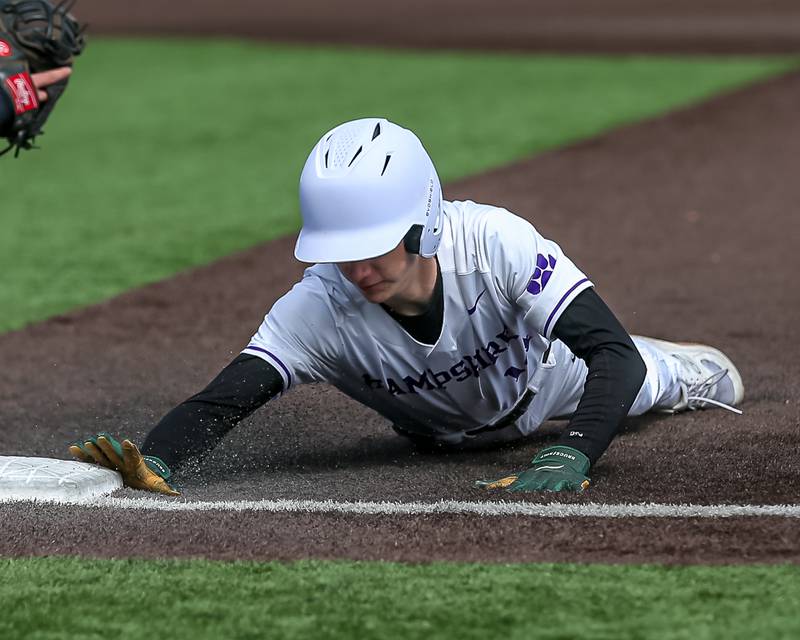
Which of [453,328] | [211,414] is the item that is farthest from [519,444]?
[211,414]

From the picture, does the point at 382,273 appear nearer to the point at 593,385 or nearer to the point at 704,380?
the point at 593,385

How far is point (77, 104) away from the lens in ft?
44.1

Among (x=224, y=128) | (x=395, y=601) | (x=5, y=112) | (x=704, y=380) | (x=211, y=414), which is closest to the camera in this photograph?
(x=395, y=601)

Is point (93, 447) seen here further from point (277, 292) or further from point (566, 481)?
point (277, 292)

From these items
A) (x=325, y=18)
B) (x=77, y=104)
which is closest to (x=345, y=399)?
(x=77, y=104)

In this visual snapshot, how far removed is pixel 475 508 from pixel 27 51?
6.75 ft

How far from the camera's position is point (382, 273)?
11.9 ft

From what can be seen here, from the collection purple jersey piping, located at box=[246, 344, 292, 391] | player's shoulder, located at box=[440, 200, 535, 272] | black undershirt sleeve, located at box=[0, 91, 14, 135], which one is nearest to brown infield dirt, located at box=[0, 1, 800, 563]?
purple jersey piping, located at box=[246, 344, 292, 391]

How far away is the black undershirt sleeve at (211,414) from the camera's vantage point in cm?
378

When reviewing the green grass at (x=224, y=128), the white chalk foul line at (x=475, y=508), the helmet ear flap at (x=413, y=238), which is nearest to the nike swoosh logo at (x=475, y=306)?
the helmet ear flap at (x=413, y=238)

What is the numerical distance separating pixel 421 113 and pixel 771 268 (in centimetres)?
526

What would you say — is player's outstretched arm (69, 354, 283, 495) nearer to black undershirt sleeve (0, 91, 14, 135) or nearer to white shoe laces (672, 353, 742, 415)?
black undershirt sleeve (0, 91, 14, 135)

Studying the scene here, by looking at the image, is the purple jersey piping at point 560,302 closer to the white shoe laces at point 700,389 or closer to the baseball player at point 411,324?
the baseball player at point 411,324

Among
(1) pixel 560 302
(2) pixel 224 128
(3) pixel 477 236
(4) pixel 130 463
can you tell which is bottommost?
(2) pixel 224 128
